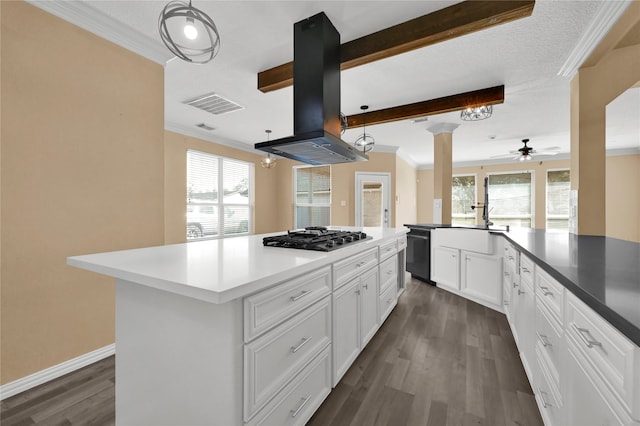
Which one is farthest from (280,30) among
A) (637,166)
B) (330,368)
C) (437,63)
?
(637,166)

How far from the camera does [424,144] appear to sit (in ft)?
20.8

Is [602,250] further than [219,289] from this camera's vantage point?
Yes

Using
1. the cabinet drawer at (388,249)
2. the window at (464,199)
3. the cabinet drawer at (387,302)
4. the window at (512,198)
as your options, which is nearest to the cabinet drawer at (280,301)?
the cabinet drawer at (388,249)

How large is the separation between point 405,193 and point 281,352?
7107 mm

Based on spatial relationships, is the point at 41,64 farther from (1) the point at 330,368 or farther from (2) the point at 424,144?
(2) the point at 424,144

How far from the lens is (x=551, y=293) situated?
50.8 inches

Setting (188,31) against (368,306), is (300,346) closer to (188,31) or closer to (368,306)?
(368,306)

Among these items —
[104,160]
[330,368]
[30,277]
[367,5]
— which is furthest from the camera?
[104,160]

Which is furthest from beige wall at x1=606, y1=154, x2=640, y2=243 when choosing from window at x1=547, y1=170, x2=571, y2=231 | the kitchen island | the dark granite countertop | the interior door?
the kitchen island

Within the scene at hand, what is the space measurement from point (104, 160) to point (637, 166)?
10071mm

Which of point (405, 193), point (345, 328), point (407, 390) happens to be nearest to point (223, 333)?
point (345, 328)

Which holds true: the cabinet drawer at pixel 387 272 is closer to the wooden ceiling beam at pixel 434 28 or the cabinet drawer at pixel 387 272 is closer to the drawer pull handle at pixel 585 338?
the drawer pull handle at pixel 585 338

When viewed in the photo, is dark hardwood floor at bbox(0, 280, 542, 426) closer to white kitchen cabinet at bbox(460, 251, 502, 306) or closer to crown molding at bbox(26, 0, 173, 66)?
white kitchen cabinet at bbox(460, 251, 502, 306)

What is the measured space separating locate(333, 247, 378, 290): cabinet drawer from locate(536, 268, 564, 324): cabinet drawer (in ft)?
3.42
